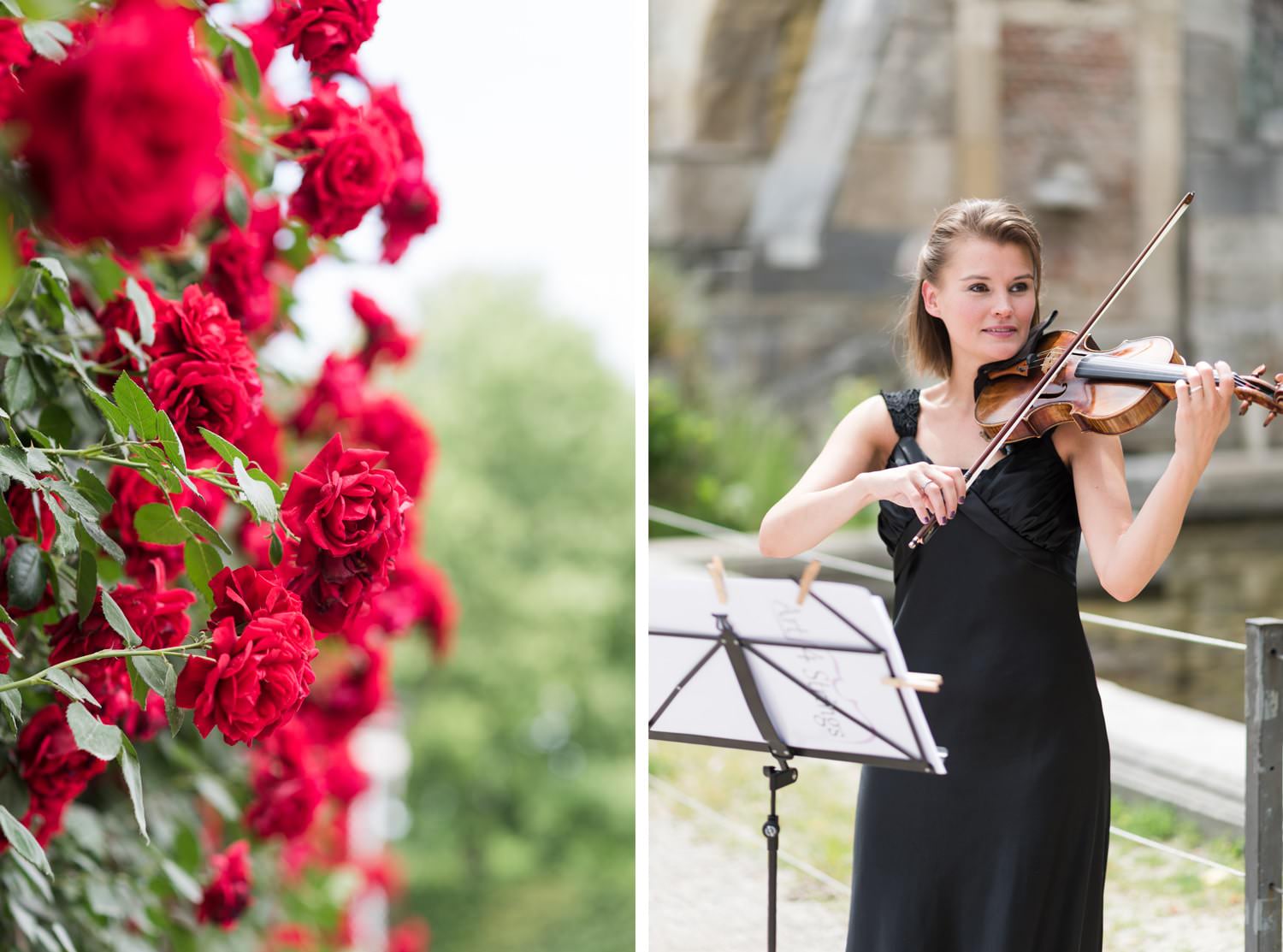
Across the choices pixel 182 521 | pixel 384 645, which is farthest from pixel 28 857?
pixel 384 645

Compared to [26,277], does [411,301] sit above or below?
above

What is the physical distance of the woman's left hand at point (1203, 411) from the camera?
136cm

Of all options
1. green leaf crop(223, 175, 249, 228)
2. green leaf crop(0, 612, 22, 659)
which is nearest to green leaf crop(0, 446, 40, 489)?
green leaf crop(0, 612, 22, 659)

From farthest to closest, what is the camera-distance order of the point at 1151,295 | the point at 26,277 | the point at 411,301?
the point at 411,301 < the point at 1151,295 < the point at 26,277

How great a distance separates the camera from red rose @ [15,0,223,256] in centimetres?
48

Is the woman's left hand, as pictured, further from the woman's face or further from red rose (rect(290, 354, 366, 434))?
red rose (rect(290, 354, 366, 434))

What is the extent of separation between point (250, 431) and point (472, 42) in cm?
991

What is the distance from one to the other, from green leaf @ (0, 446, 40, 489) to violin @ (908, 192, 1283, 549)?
3.39 feet

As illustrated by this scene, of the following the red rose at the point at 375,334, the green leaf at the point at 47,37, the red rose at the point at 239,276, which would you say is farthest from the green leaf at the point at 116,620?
the red rose at the point at 375,334

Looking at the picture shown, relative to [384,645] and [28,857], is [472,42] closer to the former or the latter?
[384,645]

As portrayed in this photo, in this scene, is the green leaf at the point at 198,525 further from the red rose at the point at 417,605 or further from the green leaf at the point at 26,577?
the red rose at the point at 417,605

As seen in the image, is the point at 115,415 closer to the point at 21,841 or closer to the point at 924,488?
the point at 21,841

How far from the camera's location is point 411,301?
1058 centimetres

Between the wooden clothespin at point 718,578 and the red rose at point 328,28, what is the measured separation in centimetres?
75
